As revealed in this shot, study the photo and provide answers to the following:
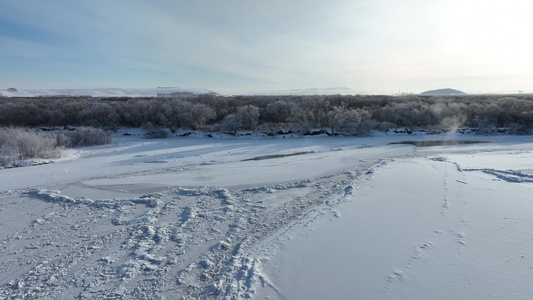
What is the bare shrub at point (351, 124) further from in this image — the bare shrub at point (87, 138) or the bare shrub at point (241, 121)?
the bare shrub at point (87, 138)

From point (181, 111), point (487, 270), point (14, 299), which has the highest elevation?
point (181, 111)

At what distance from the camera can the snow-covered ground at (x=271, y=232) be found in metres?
4.14

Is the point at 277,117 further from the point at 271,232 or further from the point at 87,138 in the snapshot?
the point at 271,232

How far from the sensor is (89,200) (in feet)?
24.9

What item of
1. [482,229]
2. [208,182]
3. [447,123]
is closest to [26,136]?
[208,182]

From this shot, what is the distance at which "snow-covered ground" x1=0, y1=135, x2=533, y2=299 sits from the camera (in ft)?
13.6

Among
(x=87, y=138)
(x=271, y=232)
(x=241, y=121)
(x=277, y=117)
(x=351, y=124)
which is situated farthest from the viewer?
(x=277, y=117)

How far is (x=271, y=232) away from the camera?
19.2 ft

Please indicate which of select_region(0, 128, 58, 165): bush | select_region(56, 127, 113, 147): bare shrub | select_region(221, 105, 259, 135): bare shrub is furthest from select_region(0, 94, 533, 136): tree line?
select_region(0, 128, 58, 165): bush

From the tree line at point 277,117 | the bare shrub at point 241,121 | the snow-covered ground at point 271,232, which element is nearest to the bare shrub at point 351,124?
the tree line at point 277,117

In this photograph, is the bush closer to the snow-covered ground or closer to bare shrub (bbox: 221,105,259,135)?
the snow-covered ground

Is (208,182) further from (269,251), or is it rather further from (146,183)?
(269,251)

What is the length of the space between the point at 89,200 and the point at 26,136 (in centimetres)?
874

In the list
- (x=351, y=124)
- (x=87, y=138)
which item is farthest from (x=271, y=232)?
(x=351, y=124)
